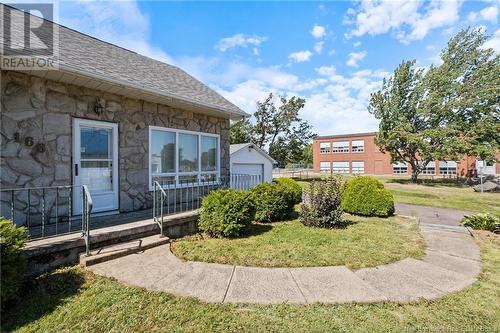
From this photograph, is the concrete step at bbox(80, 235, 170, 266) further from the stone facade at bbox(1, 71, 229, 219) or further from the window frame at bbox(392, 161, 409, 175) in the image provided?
the window frame at bbox(392, 161, 409, 175)

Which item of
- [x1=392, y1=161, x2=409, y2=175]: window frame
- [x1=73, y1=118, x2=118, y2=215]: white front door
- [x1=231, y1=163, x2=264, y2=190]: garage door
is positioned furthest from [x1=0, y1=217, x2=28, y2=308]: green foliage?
[x1=392, y1=161, x2=409, y2=175]: window frame

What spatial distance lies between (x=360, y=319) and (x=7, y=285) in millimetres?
3919

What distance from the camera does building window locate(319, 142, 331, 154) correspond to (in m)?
47.5

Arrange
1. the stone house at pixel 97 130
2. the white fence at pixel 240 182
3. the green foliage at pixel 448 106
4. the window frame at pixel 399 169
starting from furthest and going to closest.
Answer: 1. the window frame at pixel 399 169
2. the green foliage at pixel 448 106
3. the white fence at pixel 240 182
4. the stone house at pixel 97 130

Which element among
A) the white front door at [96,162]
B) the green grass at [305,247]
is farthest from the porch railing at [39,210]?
the green grass at [305,247]

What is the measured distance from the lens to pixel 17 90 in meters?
4.66

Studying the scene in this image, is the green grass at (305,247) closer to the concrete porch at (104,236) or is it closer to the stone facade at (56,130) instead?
the concrete porch at (104,236)

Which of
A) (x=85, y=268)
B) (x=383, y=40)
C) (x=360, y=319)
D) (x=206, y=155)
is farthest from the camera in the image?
(x=383, y=40)

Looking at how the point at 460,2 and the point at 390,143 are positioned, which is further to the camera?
the point at 390,143

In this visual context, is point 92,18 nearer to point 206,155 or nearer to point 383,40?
point 206,155

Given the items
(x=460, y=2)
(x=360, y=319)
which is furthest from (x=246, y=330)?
(x=460, y=2)

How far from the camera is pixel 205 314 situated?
274 centimetres

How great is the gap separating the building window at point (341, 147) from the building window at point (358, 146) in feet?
3.51

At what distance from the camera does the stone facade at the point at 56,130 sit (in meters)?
4.61
